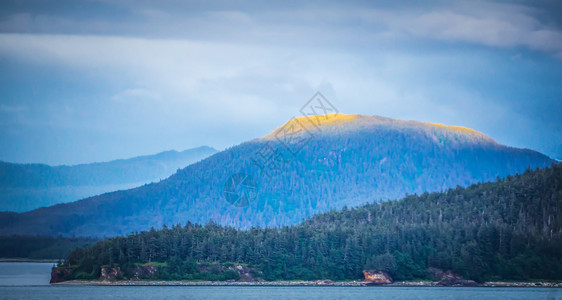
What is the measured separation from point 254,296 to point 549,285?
8761 cm

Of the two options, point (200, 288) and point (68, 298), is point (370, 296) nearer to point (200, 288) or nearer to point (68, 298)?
point (200, 288)

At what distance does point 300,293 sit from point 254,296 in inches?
624

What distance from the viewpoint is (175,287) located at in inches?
7692

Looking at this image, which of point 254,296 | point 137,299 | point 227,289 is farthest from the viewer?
point 227,289

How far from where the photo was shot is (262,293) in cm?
17362

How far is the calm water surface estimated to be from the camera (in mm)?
160250

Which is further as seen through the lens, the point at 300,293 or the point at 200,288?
the point at 200,288

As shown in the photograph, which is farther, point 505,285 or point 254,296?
point 505,285

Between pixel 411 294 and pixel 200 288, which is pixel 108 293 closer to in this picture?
pixel 200 288

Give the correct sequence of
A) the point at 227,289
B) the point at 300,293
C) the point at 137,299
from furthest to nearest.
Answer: the point at 227,289
the point at 300,293
the point at 137,299

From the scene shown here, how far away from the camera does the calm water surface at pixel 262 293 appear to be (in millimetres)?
160250

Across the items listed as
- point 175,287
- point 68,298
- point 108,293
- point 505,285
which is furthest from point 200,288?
point 505,285

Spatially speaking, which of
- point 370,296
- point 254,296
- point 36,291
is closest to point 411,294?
point 370,296

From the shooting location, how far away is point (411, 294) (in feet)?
556
